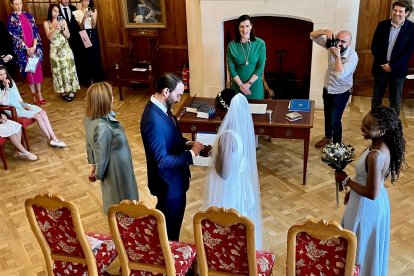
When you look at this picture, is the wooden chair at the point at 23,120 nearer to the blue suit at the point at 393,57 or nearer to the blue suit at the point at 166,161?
the blue suit at the point at 166,161

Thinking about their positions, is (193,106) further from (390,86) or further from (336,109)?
(390,86)

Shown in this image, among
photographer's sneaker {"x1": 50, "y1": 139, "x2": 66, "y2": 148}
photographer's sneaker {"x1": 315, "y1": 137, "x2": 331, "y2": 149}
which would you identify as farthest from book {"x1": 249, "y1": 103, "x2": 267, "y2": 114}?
photographer's sneaker {"x1": 50, "y1": 139, "x2": 66, "y2": 148}

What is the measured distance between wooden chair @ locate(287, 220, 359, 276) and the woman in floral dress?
5918 mm

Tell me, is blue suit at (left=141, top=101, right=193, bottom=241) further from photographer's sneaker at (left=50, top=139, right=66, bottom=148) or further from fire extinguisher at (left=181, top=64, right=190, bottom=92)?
fire extinguisher at (left=181, top=64, right=190, bottom=92)

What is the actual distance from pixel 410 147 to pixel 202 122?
2.64 m

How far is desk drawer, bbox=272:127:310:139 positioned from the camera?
4.59 metres

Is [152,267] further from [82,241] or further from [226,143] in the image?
[226,143]

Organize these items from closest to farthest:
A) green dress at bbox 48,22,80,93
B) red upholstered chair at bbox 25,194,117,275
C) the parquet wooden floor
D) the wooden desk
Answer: red upholstered chair at bbox 25,194,117,275 → the parquet wooden floor → the wooden desk → green dress at bbox 48,22,80,93

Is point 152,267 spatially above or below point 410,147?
above

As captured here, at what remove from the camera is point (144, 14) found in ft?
25.4

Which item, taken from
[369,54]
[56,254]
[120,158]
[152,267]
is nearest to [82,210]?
[120,158]

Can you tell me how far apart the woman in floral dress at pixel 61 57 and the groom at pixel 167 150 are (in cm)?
462

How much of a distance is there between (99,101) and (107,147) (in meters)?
0.35

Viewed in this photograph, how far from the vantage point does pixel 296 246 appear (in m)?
2.53
